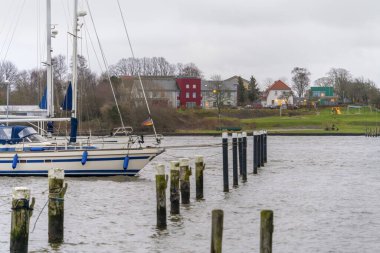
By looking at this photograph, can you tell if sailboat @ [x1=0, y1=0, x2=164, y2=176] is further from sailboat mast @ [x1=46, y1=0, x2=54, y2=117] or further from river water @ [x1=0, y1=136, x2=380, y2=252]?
sailboat mast @ [x1=46, y1=0, x2=54, y2=117]

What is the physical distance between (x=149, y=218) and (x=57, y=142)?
666 inches

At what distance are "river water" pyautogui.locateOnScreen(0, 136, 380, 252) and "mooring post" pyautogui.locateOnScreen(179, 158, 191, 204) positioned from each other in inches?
19.7

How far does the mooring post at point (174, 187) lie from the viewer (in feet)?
89.9

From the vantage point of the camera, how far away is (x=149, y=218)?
94.1 feet

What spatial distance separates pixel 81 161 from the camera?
40844 mm

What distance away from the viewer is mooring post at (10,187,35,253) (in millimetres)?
19016

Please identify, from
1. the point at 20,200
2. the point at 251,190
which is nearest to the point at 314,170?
the point at 251,190

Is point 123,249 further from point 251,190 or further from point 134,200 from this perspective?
point 251,190

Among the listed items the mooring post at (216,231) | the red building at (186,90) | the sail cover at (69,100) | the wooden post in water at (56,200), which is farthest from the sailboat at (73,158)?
the red building at (186,90)

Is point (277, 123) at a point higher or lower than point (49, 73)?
lower

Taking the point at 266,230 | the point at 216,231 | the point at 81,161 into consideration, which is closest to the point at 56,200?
the point at 216,231

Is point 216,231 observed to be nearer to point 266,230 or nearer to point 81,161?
point 266,230

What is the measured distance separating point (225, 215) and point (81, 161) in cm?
1356

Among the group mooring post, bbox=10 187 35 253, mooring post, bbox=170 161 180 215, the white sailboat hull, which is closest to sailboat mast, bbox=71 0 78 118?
the white sailboat hull
